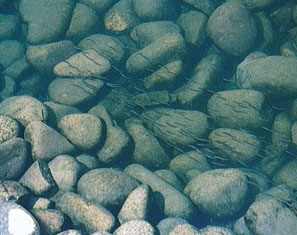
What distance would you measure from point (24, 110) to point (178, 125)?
2888 mm

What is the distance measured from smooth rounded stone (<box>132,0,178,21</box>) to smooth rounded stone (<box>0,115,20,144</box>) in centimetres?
428

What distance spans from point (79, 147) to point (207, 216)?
99.1 inches

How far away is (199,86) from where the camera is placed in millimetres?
6082

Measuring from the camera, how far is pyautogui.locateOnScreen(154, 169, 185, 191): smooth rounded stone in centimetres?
504

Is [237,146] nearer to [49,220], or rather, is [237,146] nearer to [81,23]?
[49,220]

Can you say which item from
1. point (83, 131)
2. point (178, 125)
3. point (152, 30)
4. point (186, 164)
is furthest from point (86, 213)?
point (152, 30)

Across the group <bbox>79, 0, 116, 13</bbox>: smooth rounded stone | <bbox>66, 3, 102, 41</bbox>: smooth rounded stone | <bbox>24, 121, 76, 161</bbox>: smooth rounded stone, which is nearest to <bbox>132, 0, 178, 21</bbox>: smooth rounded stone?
<bbox>79, 0, 116, 13</bbox>: smooth rounded stone

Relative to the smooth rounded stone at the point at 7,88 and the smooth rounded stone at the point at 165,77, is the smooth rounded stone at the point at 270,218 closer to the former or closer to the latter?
the smooth rounded stone at the point at 165,77

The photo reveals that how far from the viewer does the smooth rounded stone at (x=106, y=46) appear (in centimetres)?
682

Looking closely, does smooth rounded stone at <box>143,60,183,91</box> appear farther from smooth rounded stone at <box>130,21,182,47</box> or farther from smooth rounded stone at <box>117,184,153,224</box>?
smooth rounded stone at <box>117,184,153,224</box>

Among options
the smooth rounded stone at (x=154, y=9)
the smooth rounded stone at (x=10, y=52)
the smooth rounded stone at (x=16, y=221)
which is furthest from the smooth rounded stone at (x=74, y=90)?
the smooth rounded stone at (x=16, y=221)

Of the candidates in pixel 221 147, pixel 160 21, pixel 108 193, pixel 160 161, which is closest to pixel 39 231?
pixel 108 193

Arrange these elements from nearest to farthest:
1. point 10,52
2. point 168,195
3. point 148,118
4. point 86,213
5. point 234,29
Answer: point 86,213 < point 168,195 < point 148,118 < point 234,29 < point 10,52

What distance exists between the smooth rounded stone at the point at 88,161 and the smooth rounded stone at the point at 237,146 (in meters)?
2.24
